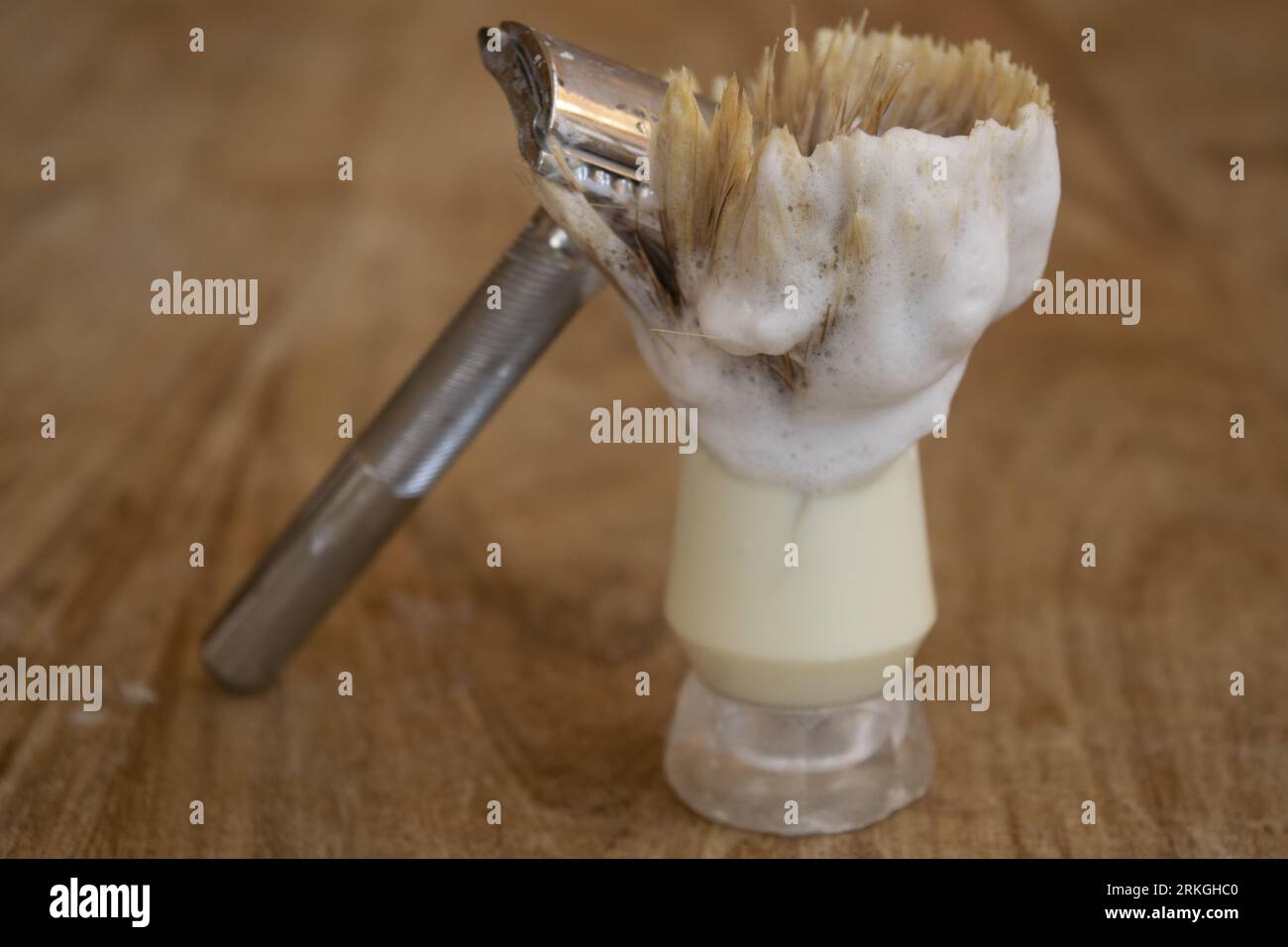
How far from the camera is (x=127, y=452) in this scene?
87 cm

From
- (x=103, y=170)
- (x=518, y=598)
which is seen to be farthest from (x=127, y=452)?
(x=103, y=170)

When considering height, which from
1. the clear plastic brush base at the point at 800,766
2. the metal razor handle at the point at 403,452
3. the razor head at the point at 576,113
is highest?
the razor head at the point at 576,113

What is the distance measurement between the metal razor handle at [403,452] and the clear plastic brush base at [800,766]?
5.0 inches

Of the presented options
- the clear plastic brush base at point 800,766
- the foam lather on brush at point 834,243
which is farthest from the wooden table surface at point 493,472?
the foam lather on brush at point 834,243

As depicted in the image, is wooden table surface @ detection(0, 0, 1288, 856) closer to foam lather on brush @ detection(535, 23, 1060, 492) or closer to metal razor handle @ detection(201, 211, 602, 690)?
metal razor handle @ detection(201, 211, 602, 690)

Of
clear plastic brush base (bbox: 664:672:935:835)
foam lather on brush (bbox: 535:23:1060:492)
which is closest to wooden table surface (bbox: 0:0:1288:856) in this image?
clear plastic brush base (bbox: 664:672:935:835)

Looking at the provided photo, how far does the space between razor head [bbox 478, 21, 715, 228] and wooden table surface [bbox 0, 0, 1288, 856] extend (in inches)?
8.0

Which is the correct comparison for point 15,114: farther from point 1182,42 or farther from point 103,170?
point 1182,42

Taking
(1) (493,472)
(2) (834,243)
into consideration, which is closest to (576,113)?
(2) (834,243)

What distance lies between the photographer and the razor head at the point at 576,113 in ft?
1.67

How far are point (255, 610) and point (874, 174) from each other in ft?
0.98

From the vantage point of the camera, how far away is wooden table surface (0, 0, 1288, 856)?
584 millimetres

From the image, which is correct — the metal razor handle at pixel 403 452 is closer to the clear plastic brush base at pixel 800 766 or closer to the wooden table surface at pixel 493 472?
the wooden table surface at pixel 493 472

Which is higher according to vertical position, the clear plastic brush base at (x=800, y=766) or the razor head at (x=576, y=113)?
the razor head at (x=576, y=113)
